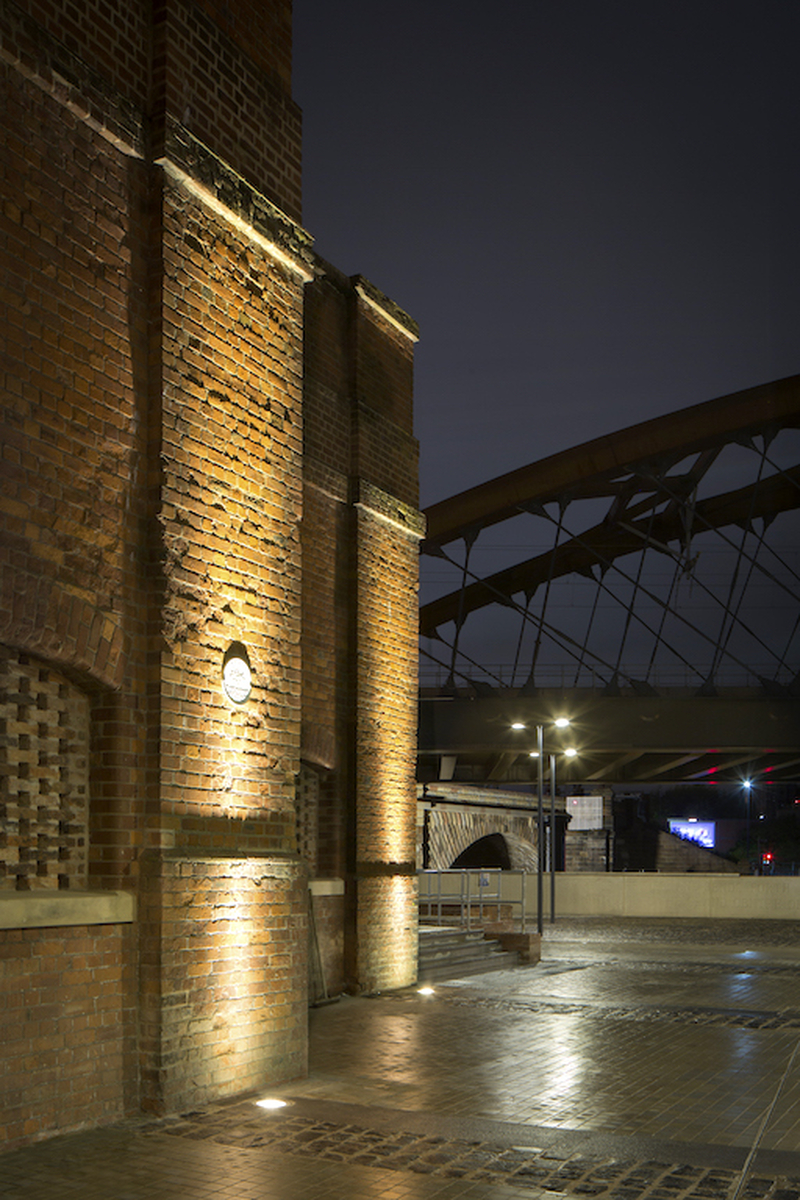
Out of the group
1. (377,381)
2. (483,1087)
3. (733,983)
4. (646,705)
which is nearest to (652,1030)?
(483,1087)

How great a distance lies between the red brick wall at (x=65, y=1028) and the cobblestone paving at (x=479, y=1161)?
0.47 m

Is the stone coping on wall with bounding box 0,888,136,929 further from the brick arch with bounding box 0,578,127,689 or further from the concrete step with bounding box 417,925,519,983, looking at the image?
the concrete step with bounding box 417,925,519,983

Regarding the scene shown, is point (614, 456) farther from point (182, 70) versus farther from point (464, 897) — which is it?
point (182, 70)

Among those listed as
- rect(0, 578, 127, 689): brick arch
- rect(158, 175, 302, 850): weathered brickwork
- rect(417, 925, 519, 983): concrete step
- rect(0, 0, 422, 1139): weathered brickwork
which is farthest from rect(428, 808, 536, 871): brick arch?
rect(0, 578, 127, 689): brick arch

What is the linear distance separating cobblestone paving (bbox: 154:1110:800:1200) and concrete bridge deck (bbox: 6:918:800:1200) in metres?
0.01

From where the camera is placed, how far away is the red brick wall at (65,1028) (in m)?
6.41

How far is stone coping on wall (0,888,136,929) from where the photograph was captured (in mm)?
6508

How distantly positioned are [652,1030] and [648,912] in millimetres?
19411

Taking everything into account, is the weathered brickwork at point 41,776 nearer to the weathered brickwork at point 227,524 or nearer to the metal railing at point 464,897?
the weathered brickwork at point 227,524

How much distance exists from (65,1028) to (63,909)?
2.17 ft

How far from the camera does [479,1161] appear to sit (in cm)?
630

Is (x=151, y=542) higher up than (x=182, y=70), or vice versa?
(x=182, y=70)

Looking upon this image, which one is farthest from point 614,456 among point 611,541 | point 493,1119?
point 493,1119

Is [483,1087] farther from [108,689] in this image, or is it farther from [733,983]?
[733,983]
